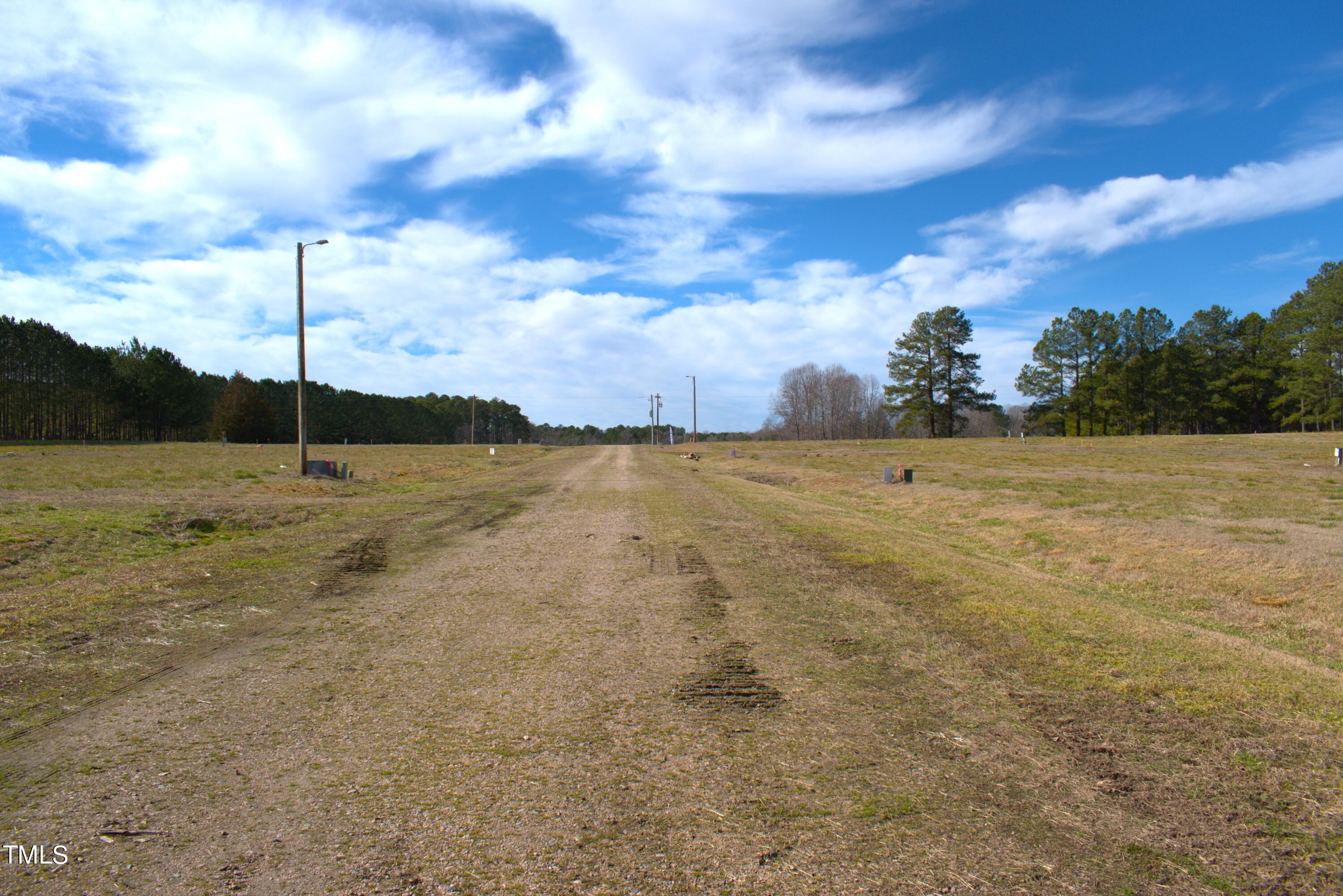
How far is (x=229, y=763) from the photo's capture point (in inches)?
119

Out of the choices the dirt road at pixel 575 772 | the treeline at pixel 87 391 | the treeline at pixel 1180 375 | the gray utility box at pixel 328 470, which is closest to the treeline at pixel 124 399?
the treeline at pixel 87 391

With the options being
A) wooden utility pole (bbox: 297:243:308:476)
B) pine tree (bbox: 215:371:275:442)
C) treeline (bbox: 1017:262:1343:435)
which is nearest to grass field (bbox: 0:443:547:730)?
wooden utility pole (bbox: 297:243:308:476)

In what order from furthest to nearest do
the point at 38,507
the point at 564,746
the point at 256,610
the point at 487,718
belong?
the point at 38,507, the point at 256,610, the point at 487,718, the point at 564,746

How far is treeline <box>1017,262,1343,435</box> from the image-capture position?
221 ft

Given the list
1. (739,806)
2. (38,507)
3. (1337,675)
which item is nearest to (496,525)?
(38,507)

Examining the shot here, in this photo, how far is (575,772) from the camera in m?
2.97

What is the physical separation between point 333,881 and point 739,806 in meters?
1.48

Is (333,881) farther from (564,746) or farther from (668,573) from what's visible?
(668,573)

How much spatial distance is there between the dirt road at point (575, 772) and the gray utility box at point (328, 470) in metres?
18.6

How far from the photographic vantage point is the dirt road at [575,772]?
2287 mm

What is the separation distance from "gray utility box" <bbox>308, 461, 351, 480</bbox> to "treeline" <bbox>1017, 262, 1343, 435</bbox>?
80.7m

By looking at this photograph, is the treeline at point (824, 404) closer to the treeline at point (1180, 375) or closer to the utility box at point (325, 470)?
the treeline at point (1180, 375)

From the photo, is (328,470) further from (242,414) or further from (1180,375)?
(1180,375)

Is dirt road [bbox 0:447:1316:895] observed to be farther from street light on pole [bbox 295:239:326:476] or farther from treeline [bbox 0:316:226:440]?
treeline [bbox 0:316:226:440]
